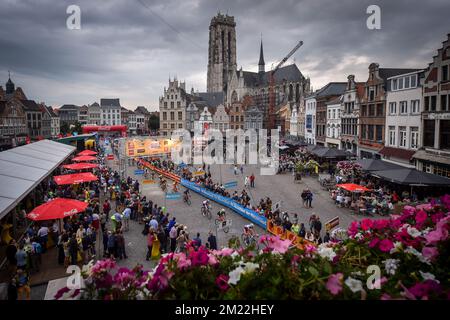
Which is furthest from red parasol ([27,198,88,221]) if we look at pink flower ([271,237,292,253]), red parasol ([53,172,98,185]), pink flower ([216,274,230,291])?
pink flower ([216,274,230,291])

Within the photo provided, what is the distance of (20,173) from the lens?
1833cm

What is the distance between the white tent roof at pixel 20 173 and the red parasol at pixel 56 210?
883 millimetres

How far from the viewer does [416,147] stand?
29.1 metres

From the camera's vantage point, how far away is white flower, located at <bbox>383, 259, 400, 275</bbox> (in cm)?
346

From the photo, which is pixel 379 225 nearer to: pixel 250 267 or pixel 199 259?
pixel 250 267

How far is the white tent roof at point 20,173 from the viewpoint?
13.4m

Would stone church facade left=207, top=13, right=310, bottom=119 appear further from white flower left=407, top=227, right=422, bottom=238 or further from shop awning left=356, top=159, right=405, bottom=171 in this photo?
white flower left=407, top=227, right=422, bottom=238

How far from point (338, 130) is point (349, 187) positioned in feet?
84.7

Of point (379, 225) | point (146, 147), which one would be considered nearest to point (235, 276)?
point (379, 225)

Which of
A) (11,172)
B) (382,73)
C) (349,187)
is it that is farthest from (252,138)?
(11,172)

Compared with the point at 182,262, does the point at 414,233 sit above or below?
above

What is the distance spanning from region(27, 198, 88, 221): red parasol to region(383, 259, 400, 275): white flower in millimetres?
13417

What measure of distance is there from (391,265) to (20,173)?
785 inches
